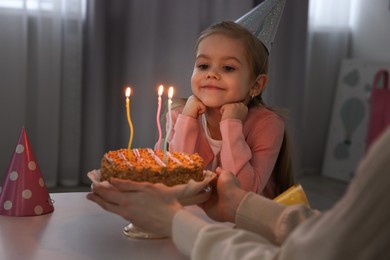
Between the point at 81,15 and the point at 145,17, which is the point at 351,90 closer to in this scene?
the point at 145,17

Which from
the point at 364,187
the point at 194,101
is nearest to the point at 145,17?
the point at 194,101

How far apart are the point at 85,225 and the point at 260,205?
0.36m

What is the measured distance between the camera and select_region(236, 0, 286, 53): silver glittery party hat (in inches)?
67.5

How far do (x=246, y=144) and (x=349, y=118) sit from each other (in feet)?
8.64

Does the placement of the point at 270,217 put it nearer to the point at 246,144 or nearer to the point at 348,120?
the point at 246,144

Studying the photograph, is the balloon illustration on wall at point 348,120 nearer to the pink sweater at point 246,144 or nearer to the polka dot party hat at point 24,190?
the pink sweater at point 246,144

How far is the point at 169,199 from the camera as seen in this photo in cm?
91

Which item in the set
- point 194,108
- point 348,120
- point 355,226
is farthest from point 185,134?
point 348,120

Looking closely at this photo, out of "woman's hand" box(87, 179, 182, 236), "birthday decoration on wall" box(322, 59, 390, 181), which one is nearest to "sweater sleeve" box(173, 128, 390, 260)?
"woman's hand" box(87, 179, 182, 236)

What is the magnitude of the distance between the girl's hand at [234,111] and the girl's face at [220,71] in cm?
2

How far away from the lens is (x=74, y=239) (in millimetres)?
1048

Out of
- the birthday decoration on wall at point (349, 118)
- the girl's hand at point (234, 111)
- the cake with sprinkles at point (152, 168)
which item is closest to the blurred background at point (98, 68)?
the birthday decoration on wall at point (349, 118)

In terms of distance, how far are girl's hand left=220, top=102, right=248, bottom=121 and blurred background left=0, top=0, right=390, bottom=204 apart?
6.12 feet

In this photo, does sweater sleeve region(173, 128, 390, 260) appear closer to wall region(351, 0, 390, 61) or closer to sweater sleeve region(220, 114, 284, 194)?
sweater sleeve region(220, 114, 284, 194)
